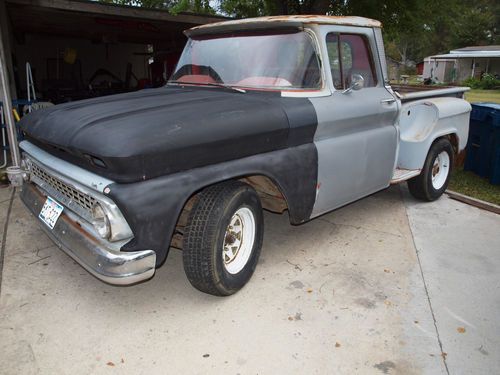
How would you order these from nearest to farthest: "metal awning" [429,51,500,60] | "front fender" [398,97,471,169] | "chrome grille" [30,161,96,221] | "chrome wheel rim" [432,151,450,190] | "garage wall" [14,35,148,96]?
"chrome grille" [30,161,96,221]
"front fender" [398,97,471,169]
"chrome wheel rim" [432,151,450,190]
"garage wall" [14,35,148,96]
"metal awning" [429,51,500,60]

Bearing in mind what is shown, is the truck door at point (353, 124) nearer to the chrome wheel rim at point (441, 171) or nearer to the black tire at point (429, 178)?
the black tire at point (429, 178)

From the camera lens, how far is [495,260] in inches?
157

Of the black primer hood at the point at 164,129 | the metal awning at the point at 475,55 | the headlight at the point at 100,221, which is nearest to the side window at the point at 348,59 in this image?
the black primer hood at the point at 164,129

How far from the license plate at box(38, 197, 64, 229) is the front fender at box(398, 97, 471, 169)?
138 inches

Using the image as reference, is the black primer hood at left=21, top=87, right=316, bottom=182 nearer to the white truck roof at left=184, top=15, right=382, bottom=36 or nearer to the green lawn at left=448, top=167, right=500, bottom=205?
the white truck roof at left=184, top=15, right=382, bottom=36

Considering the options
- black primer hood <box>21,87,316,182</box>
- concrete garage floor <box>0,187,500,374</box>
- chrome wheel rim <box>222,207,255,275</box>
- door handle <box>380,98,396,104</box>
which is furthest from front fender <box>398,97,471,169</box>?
chrome wheel rim <box>222,207,255,275</box>

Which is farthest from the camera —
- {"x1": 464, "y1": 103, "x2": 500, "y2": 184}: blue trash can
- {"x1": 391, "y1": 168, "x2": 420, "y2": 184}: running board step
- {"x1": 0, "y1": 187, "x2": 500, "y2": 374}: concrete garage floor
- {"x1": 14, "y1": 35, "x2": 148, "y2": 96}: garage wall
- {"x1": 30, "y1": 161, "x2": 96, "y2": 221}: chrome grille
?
{"x1": 14, "y1": 35, "x2": 148, "y2": 96}: garage wall

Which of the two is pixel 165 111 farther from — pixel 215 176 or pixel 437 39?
pixel 437 39

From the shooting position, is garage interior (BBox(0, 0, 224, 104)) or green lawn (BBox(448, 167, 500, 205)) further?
garage interior (BBox(0, 0, 224, 104))

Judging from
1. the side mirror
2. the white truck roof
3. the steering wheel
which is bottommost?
the side mirror

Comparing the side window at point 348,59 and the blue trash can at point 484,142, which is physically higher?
the side window at point 348,59

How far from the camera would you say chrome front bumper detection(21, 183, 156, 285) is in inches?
102

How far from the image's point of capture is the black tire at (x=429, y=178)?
5.16 metres

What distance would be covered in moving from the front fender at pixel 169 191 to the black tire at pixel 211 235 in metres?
0.15
